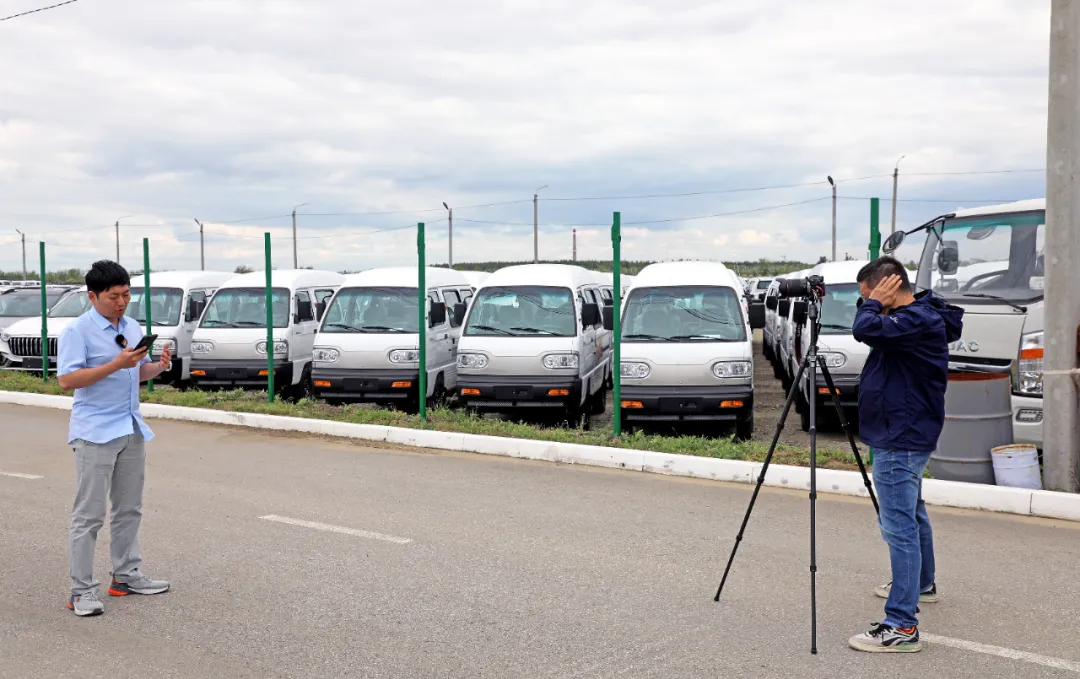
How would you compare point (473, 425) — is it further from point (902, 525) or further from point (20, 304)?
point (20, 304)

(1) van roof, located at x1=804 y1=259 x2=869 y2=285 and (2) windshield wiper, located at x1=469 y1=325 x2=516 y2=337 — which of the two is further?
(1) van roof, located at x1=804 y1=259 x2=869 y2=285

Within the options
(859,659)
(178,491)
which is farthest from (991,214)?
(178,491)

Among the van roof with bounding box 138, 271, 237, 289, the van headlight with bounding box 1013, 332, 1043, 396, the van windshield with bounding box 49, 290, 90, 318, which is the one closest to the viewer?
the van headlight with bounding box 1013, 332, 1043, 396

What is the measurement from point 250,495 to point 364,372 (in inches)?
196

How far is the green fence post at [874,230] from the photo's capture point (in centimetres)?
862

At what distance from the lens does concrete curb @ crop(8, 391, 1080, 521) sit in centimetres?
750

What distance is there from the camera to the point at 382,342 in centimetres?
1325

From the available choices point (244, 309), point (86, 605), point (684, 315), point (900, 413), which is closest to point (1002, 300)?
point (684, 315)

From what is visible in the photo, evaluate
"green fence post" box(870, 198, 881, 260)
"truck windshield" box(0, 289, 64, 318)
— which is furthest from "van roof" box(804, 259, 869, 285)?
"truck windshield" box(0, 289, 64, 318)

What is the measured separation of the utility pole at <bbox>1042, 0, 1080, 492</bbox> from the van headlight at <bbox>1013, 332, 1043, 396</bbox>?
1.38ft

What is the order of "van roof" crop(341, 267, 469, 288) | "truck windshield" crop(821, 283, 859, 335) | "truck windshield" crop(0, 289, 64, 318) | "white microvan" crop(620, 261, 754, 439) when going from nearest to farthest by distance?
"white microvan" crop(620, 261, 754, 439) → "truck windshield" crop(821, 283, 859, 335) → "van roof" crop(341, 267, 469, 288) → "truck windshield" crop(0, 289, 64, 318)

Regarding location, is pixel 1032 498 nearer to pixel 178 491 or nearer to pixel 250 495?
pixel 250 495

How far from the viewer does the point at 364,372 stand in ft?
43.1

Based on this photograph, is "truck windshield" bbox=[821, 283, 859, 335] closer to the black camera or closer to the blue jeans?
the black camera
